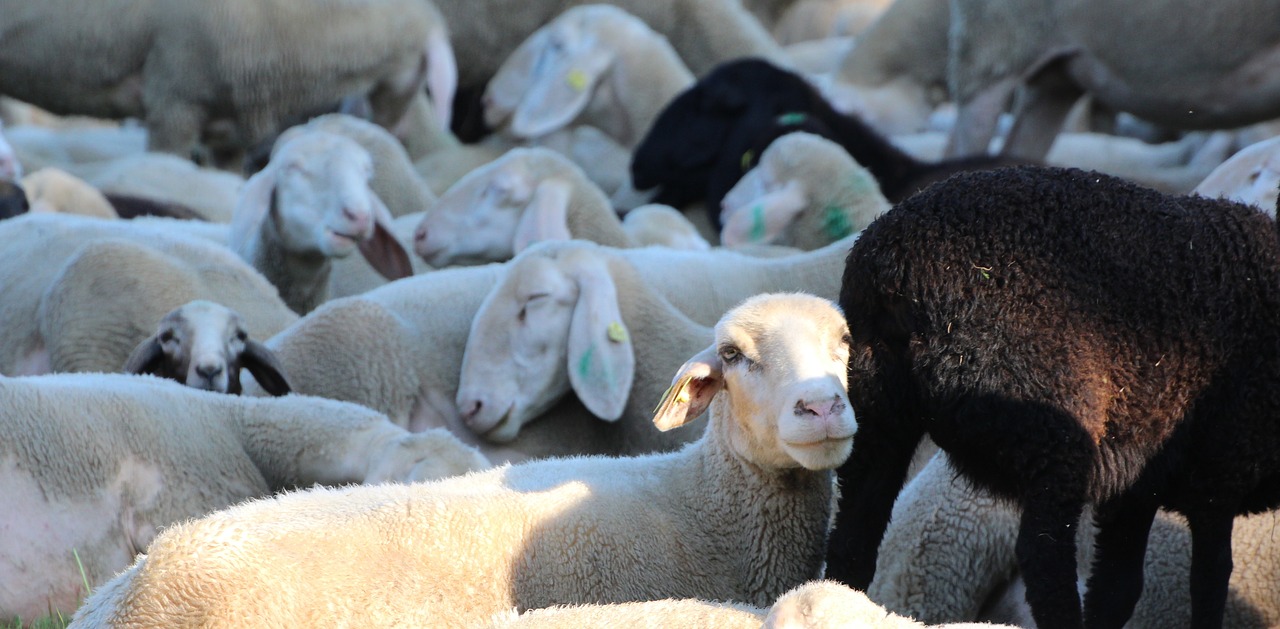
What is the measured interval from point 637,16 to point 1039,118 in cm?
285

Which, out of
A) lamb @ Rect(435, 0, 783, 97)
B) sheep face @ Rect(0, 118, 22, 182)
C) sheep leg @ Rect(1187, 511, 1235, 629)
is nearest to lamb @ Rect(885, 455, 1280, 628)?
sheep leg @ Rect(1187, 511, 1235, 629)

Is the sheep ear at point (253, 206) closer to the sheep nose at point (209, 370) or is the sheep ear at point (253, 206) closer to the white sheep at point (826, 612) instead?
the sheep nose at point (209, 370)

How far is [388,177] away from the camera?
25.6 feet

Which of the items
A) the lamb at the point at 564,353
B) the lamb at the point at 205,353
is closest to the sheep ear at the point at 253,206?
the lamb at the point at 205,353

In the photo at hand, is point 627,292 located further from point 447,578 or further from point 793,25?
point 793,25

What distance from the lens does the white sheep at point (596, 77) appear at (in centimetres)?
912

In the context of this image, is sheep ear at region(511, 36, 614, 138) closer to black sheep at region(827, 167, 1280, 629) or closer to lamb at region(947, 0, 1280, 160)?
lamb at region(947, 0, 1280, 160)

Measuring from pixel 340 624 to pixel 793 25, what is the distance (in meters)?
12.1

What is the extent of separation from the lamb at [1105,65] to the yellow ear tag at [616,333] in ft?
11.1

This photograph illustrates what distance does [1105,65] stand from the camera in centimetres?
781

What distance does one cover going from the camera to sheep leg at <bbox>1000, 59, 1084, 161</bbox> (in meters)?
8.51

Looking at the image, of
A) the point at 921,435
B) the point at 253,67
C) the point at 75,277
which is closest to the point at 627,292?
the point at 75,277

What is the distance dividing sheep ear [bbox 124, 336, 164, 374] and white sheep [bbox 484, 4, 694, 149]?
408 centimetres

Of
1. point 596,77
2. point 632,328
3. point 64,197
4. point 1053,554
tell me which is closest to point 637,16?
point 596,77
